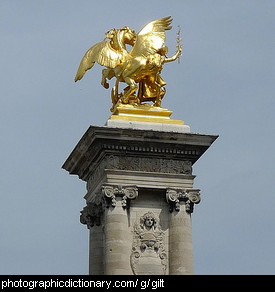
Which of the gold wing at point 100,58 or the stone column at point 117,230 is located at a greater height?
the gold wing at point 100,58

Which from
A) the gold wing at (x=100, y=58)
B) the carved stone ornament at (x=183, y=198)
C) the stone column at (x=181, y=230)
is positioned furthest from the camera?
the gold wing at (x=100, y=58)

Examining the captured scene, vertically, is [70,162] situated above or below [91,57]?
below

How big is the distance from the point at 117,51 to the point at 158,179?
480 cm

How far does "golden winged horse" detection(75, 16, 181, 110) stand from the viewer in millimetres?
46322

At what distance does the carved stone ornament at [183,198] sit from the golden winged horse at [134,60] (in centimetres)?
336

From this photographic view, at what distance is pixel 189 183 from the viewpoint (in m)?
45.2

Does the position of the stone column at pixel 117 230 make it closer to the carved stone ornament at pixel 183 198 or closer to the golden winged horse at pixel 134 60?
the carved stone ornament at pixel 183 198

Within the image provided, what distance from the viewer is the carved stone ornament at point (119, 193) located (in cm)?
4422

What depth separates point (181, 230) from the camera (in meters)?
44.6

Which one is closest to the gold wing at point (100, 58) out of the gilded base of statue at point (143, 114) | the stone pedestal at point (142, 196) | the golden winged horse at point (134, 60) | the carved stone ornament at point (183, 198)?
the golden winged horse at point (134, 60)

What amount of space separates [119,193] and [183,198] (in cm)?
210
